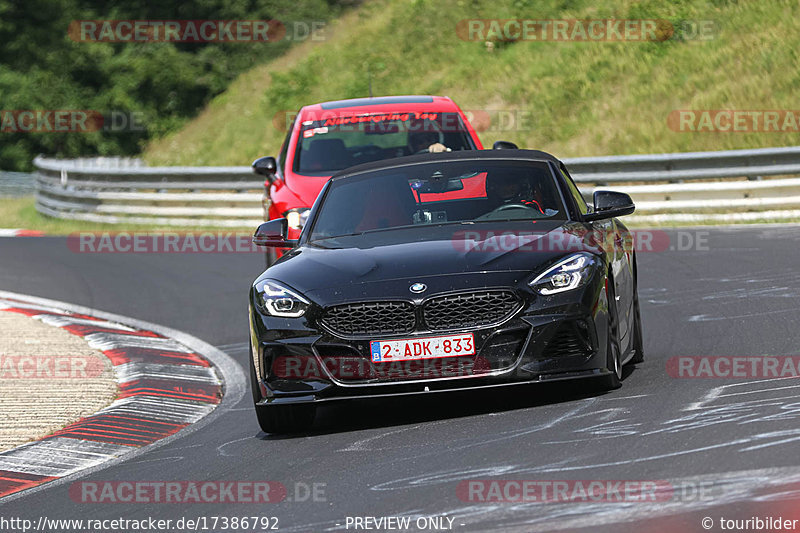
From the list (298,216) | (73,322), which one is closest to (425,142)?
(298,216)

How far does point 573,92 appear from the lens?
93.0ft

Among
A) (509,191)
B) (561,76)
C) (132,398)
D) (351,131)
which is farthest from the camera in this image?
(561,76)

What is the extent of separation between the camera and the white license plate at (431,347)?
6949mm

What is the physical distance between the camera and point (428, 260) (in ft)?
23.9

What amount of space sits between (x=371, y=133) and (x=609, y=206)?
5.53m

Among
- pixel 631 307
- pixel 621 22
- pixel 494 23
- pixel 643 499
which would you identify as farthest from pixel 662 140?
pixel 643 499

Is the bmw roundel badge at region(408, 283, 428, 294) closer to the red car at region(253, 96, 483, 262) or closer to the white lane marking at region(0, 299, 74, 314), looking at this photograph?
the red car at region(253, 96, 483, 262)

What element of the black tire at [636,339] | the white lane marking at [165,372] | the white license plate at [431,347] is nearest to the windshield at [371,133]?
the white lane marking at [165,372]

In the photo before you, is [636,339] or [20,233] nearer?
[636,339]

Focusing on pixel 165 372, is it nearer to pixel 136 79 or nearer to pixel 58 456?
pixel 58 456

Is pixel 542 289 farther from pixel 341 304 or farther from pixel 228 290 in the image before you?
pixel 228 290

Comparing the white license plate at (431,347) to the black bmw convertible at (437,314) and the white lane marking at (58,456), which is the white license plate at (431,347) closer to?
the black bmw convertible at (437,314)

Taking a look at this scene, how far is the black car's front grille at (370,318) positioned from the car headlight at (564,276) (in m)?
0.67

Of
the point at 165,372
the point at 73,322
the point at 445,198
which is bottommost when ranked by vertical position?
the point at 73,322
